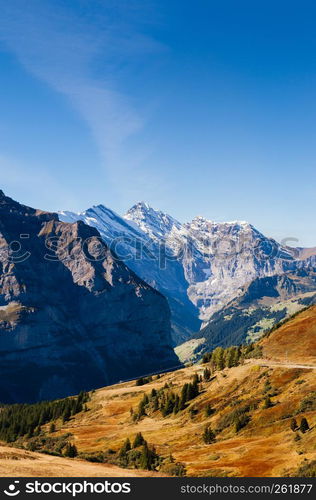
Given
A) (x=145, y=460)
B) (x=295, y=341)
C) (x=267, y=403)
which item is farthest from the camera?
(x=295, y=341)

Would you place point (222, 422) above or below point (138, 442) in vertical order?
above

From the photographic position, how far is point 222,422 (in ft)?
324

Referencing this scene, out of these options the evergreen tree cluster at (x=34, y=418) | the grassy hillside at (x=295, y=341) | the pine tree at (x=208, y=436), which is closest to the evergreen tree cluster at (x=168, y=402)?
the grassy hillside at (x=295, y=341)

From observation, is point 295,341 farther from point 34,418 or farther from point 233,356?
point 34,418

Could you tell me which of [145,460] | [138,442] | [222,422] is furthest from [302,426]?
[138,442]

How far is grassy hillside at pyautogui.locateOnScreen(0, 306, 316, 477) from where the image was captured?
7112cm

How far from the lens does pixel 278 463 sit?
66.1m

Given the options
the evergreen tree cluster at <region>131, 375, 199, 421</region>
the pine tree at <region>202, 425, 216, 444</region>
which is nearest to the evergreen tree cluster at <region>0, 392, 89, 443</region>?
the evergreen tree cluster at <region>131, 375, 199, 421</region>

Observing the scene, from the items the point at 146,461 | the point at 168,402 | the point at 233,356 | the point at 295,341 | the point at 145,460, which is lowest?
the point at 168,402

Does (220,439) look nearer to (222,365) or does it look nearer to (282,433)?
(282,433)

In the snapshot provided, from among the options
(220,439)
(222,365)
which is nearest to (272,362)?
(222,365)

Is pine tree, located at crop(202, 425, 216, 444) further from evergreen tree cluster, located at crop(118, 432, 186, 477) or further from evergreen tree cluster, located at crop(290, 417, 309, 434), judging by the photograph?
evergreen tree cluster, located at crop(290, 417, 309, 434)

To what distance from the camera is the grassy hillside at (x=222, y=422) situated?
71.1m
